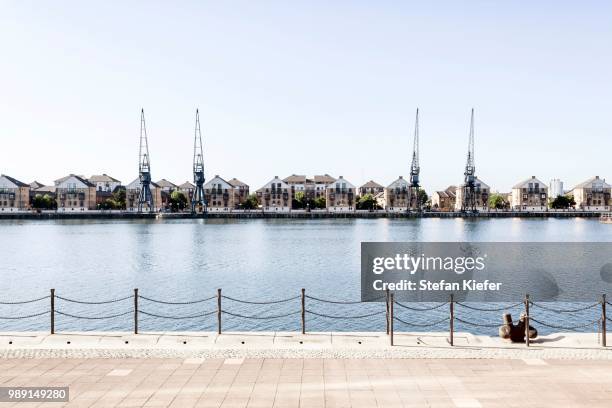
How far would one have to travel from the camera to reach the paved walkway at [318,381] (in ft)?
31.5

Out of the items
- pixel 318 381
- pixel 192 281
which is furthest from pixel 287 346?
pixel 192 281

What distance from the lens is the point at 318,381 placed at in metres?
10.8

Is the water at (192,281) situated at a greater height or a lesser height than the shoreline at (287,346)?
lesser

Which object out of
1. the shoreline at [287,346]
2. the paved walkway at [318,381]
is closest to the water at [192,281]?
the shoreline at [287,346]

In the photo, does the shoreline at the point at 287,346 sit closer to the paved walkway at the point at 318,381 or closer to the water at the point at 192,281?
the paved walkway at the point at 318,381

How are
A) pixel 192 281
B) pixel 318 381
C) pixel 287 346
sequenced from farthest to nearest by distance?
pixel 192 281 < pixel 287 346 < pixel 318 381

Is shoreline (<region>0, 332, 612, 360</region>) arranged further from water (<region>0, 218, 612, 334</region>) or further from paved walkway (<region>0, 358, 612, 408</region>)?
water (<region>0, 218, 612, 334</region>)

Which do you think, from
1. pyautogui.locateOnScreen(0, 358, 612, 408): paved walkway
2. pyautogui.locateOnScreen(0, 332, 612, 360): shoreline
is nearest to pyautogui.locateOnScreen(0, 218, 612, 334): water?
pyautogui.locateOnScreen(0, 332, 612, 360): shoreline

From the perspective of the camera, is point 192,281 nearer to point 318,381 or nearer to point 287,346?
point 287,346

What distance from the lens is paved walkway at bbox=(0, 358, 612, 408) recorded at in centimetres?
960

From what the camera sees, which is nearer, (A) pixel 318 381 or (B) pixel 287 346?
(A) pixel 318 381

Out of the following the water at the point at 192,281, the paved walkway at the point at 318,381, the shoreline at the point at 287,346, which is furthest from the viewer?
the water at the point at 192,281

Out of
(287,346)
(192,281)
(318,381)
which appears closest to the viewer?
(318,381)

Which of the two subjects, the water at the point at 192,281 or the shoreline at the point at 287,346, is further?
the water at the point at 192,281
